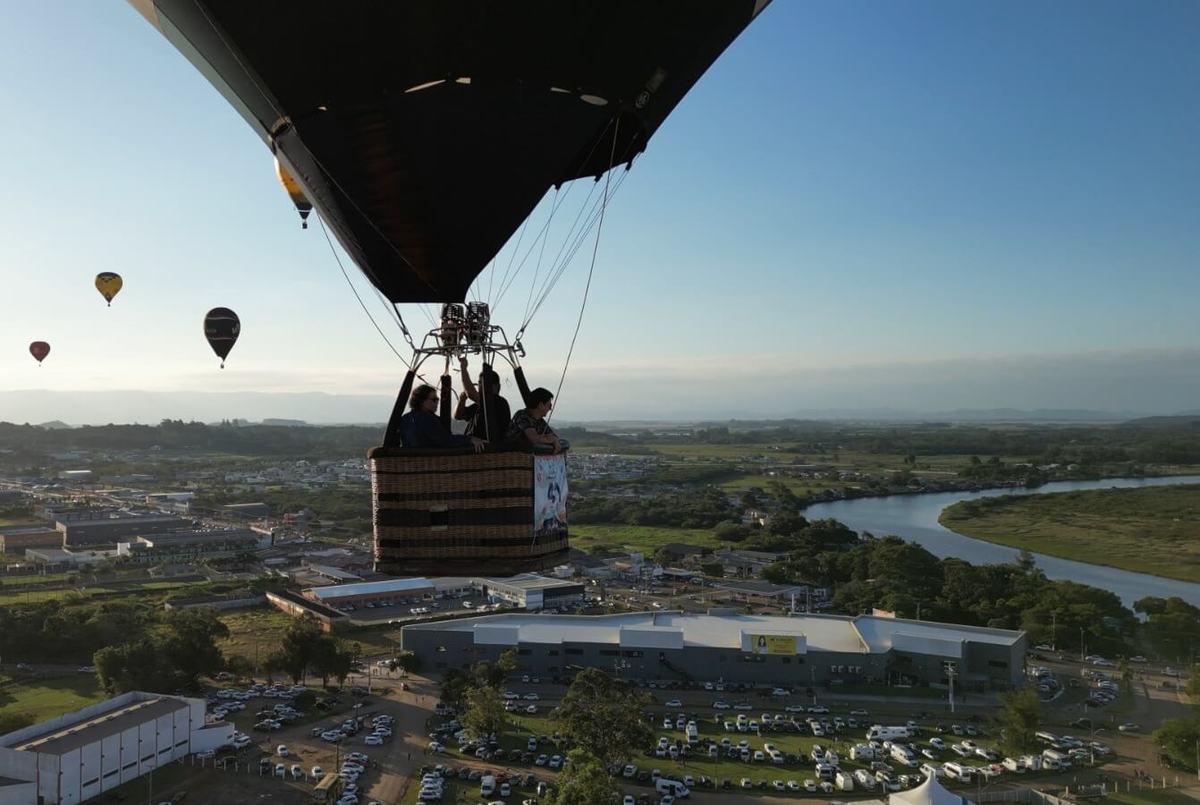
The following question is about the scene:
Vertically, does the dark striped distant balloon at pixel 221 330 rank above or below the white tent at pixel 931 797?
above

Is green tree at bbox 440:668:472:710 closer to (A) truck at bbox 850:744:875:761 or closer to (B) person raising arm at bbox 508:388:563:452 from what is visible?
(A) truck at bbox 850:744:875:761

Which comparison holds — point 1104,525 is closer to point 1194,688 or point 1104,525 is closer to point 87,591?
point 1194,688

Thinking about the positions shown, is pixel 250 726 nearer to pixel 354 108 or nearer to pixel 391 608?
pixel 391 608

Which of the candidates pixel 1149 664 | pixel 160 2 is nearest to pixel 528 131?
pixel 160 2

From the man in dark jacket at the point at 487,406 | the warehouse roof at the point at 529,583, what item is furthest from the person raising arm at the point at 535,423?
the warehouse roof at the point at 529,583

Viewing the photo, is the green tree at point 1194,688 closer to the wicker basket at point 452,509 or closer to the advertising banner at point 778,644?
the advertising banner at point 778,644
